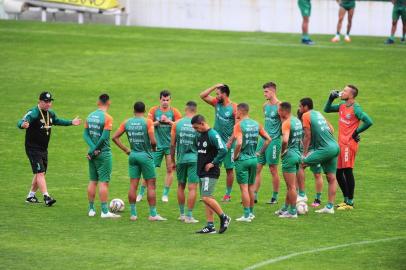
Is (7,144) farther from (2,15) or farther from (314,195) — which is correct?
(2,15)

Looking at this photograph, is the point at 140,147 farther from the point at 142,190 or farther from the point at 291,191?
the point at 291,191

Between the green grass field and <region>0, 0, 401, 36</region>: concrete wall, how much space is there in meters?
1.73

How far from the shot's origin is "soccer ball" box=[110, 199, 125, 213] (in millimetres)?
18266

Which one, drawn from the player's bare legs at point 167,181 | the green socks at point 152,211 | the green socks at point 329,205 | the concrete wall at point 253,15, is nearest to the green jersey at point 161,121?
the player's bare legs at point 167,181

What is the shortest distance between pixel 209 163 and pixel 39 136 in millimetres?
4189

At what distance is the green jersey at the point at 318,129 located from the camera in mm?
18297

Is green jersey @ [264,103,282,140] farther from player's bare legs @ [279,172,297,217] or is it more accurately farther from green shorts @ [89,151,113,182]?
green shorts @ [89,151,113,182]

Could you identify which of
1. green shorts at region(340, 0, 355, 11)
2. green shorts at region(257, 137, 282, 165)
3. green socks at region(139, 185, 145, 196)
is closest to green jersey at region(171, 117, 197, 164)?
green shorts at region(257, 137, 282, 165)

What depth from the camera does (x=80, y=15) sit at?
130ft

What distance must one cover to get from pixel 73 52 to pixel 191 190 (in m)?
17.5

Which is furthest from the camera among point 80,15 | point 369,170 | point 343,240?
point 80,15

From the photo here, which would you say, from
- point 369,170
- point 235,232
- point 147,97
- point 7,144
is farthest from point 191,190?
point 147,97

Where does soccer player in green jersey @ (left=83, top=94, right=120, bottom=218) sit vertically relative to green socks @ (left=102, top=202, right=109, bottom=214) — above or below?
above

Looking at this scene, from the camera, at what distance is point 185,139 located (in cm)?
1744
